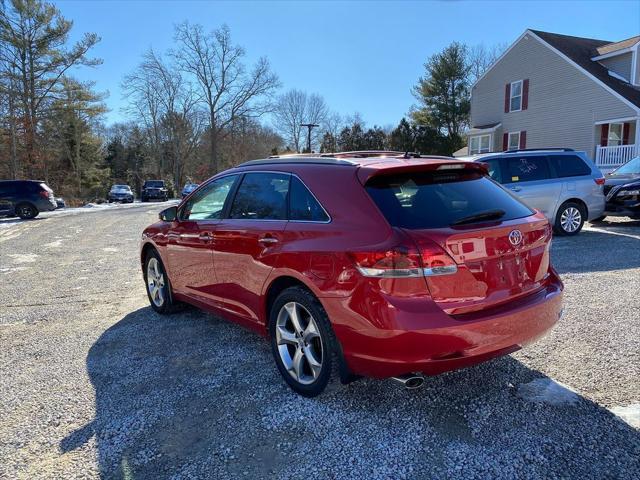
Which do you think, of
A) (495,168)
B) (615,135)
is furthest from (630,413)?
(615,135)

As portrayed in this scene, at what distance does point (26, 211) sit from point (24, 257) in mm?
11165

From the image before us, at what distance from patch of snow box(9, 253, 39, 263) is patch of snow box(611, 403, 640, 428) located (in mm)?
9897

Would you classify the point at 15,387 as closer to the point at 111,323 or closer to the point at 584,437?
the point at 111,323

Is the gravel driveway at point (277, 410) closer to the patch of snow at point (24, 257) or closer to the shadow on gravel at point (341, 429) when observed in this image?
the shadow on gravel at point (341, 429)

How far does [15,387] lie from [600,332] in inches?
196

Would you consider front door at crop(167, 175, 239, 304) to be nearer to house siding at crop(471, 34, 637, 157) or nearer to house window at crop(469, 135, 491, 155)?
house siding at crop(471, 34, 637, 157)

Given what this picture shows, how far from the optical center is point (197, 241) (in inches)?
177

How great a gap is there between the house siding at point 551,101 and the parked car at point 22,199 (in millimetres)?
23638

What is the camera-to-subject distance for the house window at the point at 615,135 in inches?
856

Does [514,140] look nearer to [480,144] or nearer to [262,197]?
[480,144]

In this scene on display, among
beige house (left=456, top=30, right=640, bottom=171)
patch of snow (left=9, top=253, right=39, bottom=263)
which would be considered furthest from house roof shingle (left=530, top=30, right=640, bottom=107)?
patch of snow (left=9, top=253, right=39, bottom=263)

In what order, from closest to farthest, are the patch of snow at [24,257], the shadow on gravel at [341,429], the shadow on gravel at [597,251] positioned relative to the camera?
1. the shadow on gravel at [341,429]
2. the shadow on gravel at [597,251]
3. the patch of snow at [24,257]

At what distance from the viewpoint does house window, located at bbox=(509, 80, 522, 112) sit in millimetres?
25812

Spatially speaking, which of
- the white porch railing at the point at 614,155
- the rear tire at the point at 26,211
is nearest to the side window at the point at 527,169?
the white porch railing at the point at 614,155
